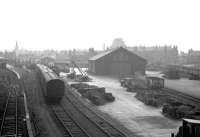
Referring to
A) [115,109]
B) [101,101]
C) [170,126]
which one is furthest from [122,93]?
[170,126]

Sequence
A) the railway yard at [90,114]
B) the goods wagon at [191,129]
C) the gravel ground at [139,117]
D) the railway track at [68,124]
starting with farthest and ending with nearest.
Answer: the gravel ground at [139,117]
the railway yard at [90,114]
the railway track at [68,124]
the goods wagon at [191,129]

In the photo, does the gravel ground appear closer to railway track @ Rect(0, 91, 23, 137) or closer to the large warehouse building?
railway track @ Rect(0, 91, 23, 137)

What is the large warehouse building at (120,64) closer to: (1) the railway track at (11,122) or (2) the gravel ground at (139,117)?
(2) the gravel ground at (139,117)

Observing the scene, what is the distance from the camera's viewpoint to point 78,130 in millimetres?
19219

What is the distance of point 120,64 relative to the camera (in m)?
64.9

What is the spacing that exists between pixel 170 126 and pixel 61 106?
37.5 feet

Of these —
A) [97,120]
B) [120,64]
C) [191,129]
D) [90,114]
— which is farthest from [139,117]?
[120,64]

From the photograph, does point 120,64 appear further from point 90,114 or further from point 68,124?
point 68,124

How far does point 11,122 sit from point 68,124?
4482 millimetres

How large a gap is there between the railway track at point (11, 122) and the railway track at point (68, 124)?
3.15m

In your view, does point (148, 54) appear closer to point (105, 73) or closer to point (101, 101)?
point (105, 73)

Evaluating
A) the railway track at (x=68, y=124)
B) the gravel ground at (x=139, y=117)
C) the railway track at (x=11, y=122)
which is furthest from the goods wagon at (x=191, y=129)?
the railway track at (x=11, y=122)

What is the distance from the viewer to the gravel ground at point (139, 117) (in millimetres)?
20359

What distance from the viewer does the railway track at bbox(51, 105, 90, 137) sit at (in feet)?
60.1
